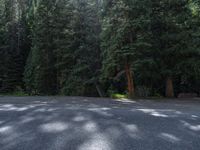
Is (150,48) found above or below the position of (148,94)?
above

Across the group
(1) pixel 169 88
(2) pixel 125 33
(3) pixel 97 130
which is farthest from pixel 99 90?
(3) pixel 97 130

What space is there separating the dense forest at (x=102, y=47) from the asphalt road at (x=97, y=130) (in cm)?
515

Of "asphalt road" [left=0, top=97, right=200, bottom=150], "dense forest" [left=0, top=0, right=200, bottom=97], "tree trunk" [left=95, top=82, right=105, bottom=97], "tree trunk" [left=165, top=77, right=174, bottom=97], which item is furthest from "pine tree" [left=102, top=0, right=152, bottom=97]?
"asphalt road" [left=0, top=97, right=200, bottom=150]

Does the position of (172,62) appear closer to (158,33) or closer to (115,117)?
(158,33)

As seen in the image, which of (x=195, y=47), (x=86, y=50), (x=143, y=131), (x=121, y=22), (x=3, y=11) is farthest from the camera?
(x=3, y=11)

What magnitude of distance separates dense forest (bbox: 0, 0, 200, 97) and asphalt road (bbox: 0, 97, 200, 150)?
203 inches

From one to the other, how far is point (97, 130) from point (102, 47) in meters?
8.54

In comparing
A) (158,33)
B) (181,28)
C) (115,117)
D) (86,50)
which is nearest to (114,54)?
(158,33)

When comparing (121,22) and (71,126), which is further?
(121,22)

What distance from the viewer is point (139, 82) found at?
12.9 m

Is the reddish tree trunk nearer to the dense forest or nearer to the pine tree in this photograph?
the dense forest

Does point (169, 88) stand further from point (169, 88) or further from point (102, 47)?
point (102, 47)

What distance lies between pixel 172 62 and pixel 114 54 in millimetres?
2758

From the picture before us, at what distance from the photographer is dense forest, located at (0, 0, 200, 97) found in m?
10.8
